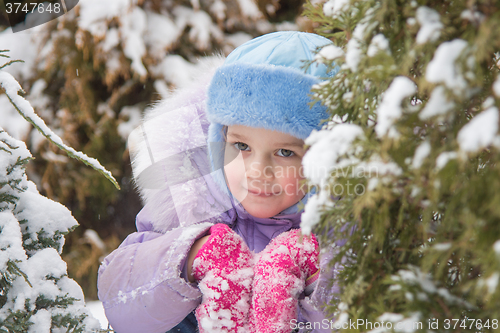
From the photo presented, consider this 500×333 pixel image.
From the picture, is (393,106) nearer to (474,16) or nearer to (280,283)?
(474,16)

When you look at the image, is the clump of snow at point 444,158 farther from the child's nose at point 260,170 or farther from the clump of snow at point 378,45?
the child's nose at point 260,170

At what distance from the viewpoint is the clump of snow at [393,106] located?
52cm

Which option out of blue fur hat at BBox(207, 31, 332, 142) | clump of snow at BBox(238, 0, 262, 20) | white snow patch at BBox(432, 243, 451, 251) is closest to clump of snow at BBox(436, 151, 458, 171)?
white snow patch at BBox(432, 243, 451, 251)

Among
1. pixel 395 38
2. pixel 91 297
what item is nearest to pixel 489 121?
pixel 395 38

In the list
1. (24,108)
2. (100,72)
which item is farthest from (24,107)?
(100,72)

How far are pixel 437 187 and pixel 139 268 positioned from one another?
2.87 feet

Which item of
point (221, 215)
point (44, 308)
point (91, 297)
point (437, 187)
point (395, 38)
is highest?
point (395, 38)

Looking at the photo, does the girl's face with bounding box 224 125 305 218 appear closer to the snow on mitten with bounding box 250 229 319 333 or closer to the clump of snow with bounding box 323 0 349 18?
the snow on mitten with bounding box 250 229 319 333

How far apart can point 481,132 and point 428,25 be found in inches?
6.1

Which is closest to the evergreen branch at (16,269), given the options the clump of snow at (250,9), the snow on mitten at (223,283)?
the snow on mitten at (223,283)

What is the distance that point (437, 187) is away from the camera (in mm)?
501

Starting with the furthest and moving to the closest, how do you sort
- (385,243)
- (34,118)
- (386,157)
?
(34,118), (385,243), (386,157)

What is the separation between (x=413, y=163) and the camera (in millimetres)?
533

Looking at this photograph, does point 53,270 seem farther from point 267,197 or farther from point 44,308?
point 267,197
